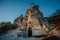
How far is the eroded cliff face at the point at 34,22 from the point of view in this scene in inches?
127

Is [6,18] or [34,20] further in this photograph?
[6,18]

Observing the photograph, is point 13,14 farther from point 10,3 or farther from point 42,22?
point 42,22

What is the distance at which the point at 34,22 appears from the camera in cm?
326

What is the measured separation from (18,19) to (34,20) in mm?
359

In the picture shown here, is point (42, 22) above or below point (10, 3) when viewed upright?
below

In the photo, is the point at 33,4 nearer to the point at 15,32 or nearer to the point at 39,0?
the point at 39,0

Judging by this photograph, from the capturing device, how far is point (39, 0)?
3445 millimetres

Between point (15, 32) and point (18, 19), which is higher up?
point (18, 19)

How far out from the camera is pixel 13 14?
347 cm

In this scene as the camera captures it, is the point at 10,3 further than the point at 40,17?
Yes

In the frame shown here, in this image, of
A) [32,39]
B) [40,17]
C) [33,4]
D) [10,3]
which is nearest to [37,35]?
[32,39]

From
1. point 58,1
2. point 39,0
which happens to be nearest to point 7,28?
point 39,0

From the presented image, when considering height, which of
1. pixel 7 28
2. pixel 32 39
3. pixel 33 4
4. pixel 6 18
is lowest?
pixel 32 39

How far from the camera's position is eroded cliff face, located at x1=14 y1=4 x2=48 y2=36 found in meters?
3.23
